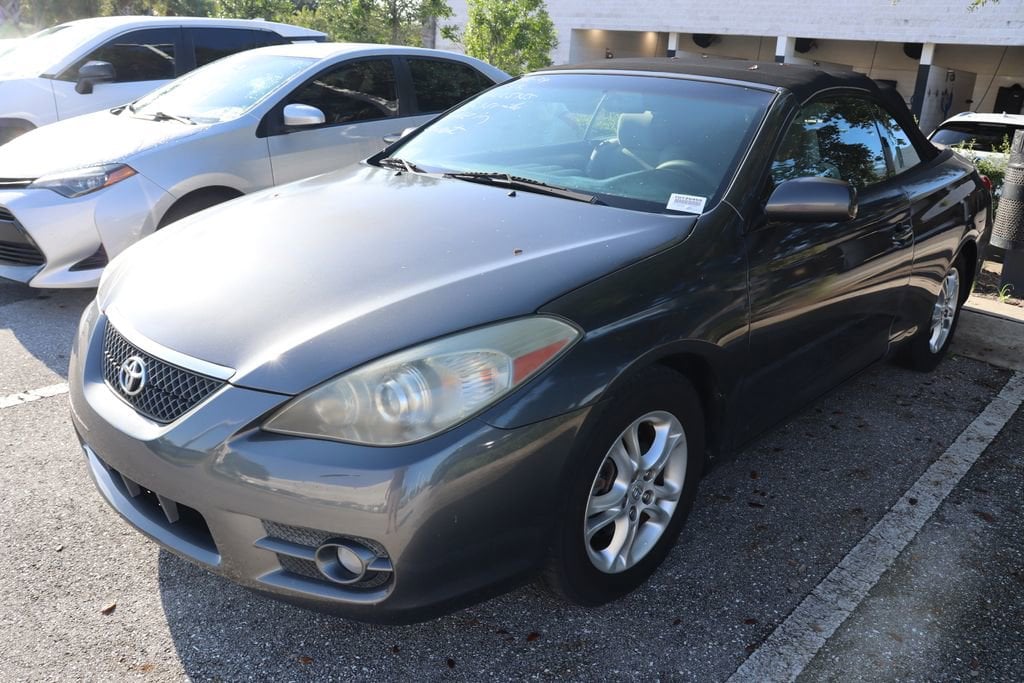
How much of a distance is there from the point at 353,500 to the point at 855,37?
27.0 m

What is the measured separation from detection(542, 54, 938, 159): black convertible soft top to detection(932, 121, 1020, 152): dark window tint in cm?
625

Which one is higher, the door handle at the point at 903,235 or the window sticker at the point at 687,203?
the window sticker at the point at 687,203

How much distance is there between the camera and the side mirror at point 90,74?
7469 mm

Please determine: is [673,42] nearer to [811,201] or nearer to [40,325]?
[40,325]

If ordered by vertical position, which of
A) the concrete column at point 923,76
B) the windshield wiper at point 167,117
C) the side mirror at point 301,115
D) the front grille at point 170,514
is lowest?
the concrete column at point 923,76

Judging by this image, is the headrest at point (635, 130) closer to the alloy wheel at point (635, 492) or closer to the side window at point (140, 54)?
the alloy wheel at point (635, 492)

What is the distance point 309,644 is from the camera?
242 cm

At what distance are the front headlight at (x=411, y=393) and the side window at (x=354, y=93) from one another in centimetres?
418

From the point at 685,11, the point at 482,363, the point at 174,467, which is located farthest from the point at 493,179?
the point at 685,11

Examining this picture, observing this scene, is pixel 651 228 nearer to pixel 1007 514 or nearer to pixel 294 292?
pixel 294 292

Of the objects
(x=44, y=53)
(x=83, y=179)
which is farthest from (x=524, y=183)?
(x=44, y=53)

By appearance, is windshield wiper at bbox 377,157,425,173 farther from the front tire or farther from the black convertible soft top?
the front tire

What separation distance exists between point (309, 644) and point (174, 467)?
68cm

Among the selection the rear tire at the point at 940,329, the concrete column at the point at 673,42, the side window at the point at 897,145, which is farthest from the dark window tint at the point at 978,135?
the concrete column at the point at 673,42
